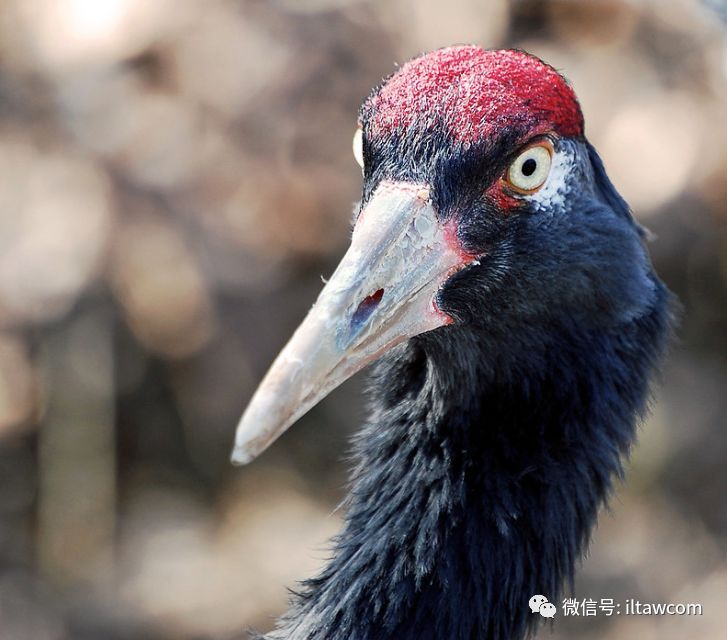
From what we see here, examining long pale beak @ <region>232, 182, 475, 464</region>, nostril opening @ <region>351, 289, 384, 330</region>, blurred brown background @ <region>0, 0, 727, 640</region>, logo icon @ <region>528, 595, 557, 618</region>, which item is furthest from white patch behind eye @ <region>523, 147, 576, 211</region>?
blurred brown background @ <region>0, 0, 727, 640</region>

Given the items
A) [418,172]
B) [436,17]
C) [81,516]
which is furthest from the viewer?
[436,17]

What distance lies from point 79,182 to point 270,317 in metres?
1.35

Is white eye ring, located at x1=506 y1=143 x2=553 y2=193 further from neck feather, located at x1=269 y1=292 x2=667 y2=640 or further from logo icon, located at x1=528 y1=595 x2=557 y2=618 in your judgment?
logo icon, located at x1=528 y1=595 x2=557 y2=618

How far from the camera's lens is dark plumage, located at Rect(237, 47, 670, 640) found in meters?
2.68

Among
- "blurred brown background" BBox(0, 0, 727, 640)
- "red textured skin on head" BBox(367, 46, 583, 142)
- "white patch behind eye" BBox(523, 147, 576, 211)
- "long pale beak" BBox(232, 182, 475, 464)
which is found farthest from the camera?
"blurred brown background" BBox(0, 0, 727, 640)

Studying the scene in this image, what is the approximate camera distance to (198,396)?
605cm

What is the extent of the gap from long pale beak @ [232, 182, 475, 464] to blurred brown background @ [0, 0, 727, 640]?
337 cm

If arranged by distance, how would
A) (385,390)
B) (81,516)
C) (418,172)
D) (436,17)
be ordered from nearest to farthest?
(418,172) → (385,390) → (81,516) → (436,17)

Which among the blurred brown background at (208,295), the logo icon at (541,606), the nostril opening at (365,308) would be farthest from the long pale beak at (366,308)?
the blurred brown background at (208,295)

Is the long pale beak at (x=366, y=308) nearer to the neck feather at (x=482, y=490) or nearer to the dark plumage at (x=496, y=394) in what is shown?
the dark plumage at (x=496, y=394)

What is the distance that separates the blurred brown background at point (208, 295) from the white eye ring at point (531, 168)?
3324 millimetres

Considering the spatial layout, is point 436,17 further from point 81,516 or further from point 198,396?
point 81,516

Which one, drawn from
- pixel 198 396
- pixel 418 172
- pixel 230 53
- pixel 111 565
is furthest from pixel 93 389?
pixel 418 172

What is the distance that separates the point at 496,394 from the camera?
2861mm
